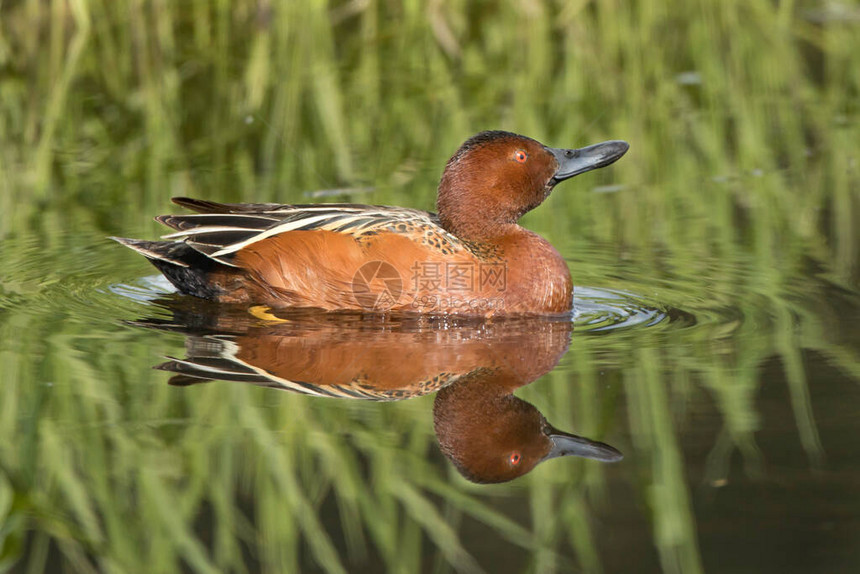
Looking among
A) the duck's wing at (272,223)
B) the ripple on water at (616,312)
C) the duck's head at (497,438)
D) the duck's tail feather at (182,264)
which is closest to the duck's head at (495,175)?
the duck's wing at (272,223)

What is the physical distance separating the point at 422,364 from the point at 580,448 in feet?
4.23

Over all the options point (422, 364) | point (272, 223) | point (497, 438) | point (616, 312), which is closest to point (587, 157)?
point (616, 312)

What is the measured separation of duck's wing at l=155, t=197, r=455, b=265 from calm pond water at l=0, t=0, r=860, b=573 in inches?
15.6

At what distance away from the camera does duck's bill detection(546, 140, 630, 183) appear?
736 cm

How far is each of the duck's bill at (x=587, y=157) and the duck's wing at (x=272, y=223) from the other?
2.72 feet

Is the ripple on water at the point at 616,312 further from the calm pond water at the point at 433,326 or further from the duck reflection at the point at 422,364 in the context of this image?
the duck reflection at the point at 422,364

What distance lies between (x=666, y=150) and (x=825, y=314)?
3555mm

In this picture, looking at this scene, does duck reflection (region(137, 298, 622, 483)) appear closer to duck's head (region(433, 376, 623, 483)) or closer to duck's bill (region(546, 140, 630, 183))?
duck's head (region(433, 376, 623, 483))

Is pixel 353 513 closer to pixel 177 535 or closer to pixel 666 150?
pixel 177 535

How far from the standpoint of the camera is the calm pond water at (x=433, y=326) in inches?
173

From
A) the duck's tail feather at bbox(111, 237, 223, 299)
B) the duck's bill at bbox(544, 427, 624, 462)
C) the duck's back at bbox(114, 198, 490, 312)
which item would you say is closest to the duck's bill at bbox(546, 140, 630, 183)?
the duck's back at bbox(114, 198, 490, 312)

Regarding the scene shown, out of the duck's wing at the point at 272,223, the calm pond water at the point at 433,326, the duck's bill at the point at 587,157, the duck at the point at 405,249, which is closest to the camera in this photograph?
the calm pond water at the point at 433,326

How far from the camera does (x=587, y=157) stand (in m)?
7.40

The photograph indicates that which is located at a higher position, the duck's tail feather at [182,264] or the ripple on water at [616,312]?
the duck's tail feather at [182,264]
